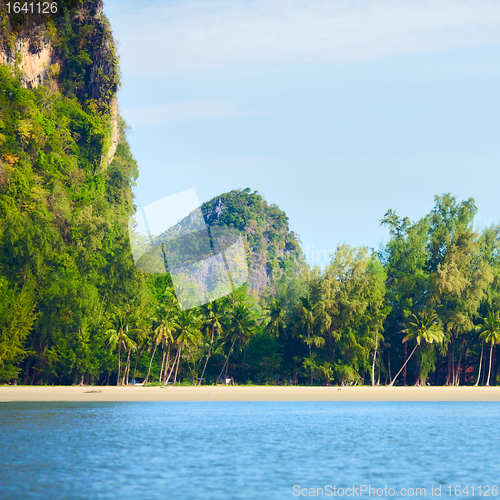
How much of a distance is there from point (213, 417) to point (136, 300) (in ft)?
89.6

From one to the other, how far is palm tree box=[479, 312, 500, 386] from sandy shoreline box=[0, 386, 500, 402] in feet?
22.0

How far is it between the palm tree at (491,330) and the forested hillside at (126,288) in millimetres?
126

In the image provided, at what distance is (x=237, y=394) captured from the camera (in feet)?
150

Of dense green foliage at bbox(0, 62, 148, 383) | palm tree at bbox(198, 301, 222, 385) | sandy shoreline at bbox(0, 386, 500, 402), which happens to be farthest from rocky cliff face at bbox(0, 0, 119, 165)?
sandy shoreline at bbox(0, 386, 500, 402)

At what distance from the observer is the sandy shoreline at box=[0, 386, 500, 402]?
132 feet

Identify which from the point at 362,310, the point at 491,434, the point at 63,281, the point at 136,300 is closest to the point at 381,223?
the point at 362,310

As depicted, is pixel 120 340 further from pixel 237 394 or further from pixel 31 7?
pixel 31 7

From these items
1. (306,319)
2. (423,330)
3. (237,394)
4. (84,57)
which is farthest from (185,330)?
(84,57)

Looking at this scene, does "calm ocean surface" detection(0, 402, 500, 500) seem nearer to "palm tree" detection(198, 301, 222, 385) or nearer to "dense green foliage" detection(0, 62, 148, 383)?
"dense green foliage" detection(0, 62, 148, 383)

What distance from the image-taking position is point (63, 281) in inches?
1895

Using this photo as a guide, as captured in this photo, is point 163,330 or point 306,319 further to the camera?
point 306,319

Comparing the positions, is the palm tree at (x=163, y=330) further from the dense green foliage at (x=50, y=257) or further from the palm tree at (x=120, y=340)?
the dense green foliage at (x=50, y=257)

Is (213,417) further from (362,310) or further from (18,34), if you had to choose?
(18,34)

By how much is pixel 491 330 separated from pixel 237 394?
25.3 metres
